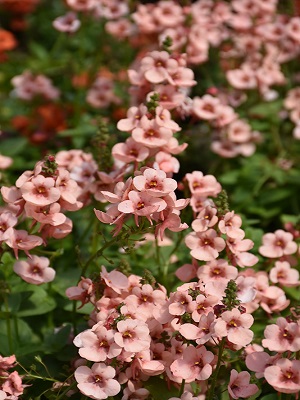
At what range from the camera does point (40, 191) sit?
6.66 feet

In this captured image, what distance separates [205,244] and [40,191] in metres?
0.47

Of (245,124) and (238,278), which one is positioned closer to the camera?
(238,278)

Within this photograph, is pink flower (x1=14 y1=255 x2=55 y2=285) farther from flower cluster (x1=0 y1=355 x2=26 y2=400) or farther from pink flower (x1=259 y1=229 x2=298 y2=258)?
pink flower (x1=259 y1=229 x2=298 y2=258)

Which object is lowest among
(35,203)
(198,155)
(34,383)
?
(198,155)

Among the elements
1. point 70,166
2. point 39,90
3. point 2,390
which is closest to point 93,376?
point 2,390

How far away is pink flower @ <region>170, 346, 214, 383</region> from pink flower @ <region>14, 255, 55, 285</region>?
1.58ft

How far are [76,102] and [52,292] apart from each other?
4.85 feet

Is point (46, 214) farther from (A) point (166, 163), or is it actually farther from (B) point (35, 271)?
(A) point (166, 163)

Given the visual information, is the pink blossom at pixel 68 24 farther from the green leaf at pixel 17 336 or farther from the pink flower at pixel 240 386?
the pink flower at pixel 240 386

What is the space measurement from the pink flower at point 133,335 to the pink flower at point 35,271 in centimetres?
42

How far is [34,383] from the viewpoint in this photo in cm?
218

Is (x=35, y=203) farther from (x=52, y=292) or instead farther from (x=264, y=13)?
(x=264, y=13)

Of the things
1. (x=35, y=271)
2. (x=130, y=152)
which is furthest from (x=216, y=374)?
(x=130, y=152)

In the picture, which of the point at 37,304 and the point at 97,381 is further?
the point at 37,304
